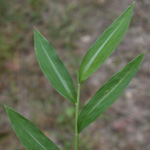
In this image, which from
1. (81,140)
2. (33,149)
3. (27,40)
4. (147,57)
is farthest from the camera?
(27,40)

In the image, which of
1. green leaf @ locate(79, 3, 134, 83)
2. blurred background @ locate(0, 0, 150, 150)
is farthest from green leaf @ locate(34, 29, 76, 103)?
blurred background @ locate(0, 0, 150, 150)

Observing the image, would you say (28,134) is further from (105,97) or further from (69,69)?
(69,69)

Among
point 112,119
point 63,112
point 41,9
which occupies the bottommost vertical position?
point 112,119

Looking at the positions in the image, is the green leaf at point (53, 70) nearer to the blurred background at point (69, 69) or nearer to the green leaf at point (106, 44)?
the green leaf at point (106, 44)

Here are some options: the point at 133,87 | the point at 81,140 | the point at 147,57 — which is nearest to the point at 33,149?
the point at 81,140

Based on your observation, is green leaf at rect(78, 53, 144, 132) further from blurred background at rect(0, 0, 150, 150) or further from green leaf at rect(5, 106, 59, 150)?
blurred background at rect(0, 0, 150, 150)

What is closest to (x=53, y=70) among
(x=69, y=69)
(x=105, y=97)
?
(x=105, y=97)

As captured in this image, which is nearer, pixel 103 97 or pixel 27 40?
pixel 103 97

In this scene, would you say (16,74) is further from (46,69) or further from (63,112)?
(46,69)
